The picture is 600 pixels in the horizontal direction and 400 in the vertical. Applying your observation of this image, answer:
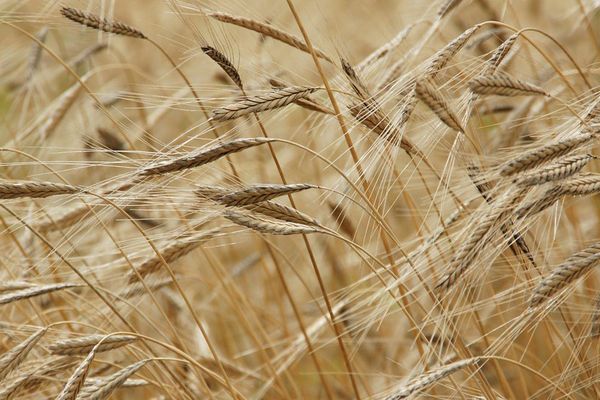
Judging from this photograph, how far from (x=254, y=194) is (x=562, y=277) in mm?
531

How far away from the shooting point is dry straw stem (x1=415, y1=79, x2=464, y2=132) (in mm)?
1499

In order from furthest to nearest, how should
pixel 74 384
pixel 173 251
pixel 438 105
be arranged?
pixel 173 251 < pixel 438 105 < pixel 74 384

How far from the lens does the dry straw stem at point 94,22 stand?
72.7 inches

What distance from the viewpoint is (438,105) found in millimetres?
1521

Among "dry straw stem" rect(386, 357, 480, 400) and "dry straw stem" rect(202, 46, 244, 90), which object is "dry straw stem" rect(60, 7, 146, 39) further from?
"dry straw stem" rect(386, 357, 480, 400)

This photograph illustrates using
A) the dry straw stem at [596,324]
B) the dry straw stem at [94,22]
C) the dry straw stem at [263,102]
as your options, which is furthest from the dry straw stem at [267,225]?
the dry straw stem at [94,22]

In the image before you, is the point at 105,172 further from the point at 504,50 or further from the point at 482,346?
the point at 504,50

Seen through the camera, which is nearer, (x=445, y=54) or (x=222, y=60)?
(x=445, y=54)

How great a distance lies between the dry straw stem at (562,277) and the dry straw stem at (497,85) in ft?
1.04

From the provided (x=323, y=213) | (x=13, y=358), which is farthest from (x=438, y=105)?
(x=323, y=213)

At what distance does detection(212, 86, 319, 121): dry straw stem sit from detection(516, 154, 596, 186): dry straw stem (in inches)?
17.6

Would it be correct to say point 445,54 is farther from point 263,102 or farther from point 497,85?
point 263,102

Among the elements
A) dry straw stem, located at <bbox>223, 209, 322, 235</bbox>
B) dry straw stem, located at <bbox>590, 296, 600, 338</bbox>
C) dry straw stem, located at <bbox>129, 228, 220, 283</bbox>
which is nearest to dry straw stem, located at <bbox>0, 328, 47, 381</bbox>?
dry straw stem, located at <bbox>129, 228, 220, 283</bbox>

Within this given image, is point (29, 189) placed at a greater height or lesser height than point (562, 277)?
greater
